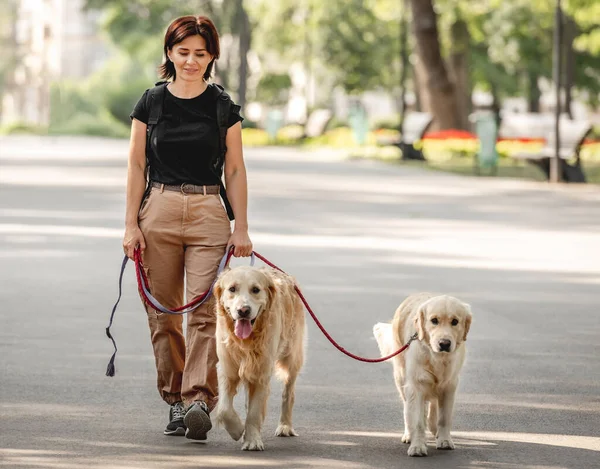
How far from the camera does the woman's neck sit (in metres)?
7.50

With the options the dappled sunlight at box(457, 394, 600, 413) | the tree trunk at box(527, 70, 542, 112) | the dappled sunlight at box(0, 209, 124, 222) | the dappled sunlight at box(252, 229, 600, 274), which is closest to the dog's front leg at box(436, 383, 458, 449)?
the dappled sunlight at box(457, 394, 600, 413)

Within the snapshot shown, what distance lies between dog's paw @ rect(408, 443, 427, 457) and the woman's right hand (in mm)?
1564

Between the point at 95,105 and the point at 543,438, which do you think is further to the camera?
the point at 95,105

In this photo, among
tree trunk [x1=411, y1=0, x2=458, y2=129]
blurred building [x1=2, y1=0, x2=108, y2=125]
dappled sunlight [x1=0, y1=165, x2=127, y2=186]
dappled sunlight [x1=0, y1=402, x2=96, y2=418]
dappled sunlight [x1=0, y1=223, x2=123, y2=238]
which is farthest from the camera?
blurred building [x1=2, y1=0, x2=108, y2=125]

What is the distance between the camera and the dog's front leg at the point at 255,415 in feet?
23.3

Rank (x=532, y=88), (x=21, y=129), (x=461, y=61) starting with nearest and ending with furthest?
1. (x=461, y=61)
2. (x=532, y=88)
3. (x=21, y=129)

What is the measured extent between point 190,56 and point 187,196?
0.65 meters

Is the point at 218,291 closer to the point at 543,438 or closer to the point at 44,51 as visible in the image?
the point at 543,438

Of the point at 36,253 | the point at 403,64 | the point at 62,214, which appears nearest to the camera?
the point at 36,253

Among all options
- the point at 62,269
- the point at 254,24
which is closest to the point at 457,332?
the point at 62,269

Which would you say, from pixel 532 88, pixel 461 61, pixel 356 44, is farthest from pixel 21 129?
pixel 461 61

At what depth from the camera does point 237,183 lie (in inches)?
300

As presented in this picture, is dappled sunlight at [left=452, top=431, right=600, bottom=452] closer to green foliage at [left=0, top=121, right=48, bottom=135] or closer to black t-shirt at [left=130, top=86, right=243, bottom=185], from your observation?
black t-shirt at [left=130, top=86, right=243, bottom=185]

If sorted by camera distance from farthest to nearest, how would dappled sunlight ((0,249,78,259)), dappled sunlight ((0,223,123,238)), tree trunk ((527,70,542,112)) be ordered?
tree trunk ((527,70,542,112)) < dappled sunlight ((0,223,123,238)) < dappled sunlight ((0,249,78,259))
